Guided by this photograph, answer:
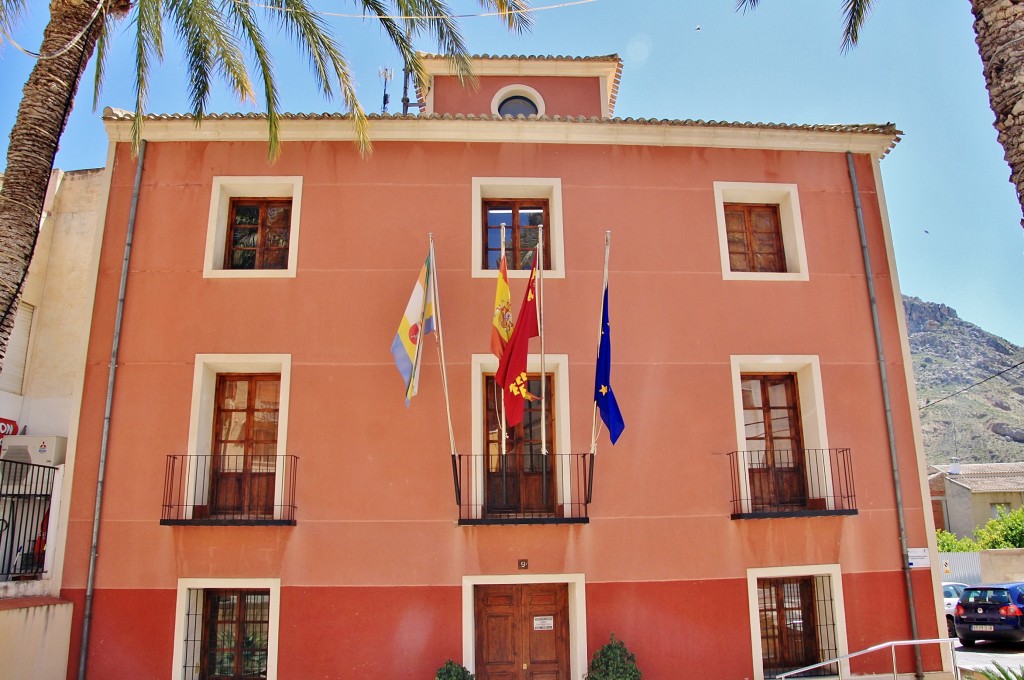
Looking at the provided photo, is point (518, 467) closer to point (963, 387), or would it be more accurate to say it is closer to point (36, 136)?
point (36, 136)

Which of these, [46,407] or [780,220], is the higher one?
[780,220]

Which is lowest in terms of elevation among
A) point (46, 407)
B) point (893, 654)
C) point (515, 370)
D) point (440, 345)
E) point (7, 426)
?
point (893, 654)

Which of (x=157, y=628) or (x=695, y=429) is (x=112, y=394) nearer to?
(x=157, y=628)

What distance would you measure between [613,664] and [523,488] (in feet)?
8.14

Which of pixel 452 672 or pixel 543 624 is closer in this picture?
pixel 452 672

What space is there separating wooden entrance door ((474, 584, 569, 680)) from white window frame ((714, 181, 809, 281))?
206 inches

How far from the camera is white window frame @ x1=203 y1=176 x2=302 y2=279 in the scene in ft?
35.6

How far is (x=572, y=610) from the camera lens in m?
10.1

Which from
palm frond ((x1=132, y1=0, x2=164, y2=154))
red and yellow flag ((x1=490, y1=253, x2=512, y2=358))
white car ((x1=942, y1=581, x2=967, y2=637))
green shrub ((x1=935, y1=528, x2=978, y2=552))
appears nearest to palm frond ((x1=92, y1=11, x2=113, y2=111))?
palm frond ((x1=132, y1=0, x2=164, y2=154))

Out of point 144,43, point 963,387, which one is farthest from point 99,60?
point 963,387

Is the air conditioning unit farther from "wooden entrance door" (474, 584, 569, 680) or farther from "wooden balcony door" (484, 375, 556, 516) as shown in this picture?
"wooden entrance door" (474, 584, 569, 680)

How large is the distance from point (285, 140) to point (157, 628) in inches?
270

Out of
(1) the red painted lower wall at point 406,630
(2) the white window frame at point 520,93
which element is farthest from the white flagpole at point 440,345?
(2) the white window frame at point 520,93

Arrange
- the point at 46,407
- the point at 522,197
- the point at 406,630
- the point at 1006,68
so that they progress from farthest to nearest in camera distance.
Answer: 1. the point at 46,407
2. the point at 522,197
3. the point at 406,630
4. the point at 1006,68
